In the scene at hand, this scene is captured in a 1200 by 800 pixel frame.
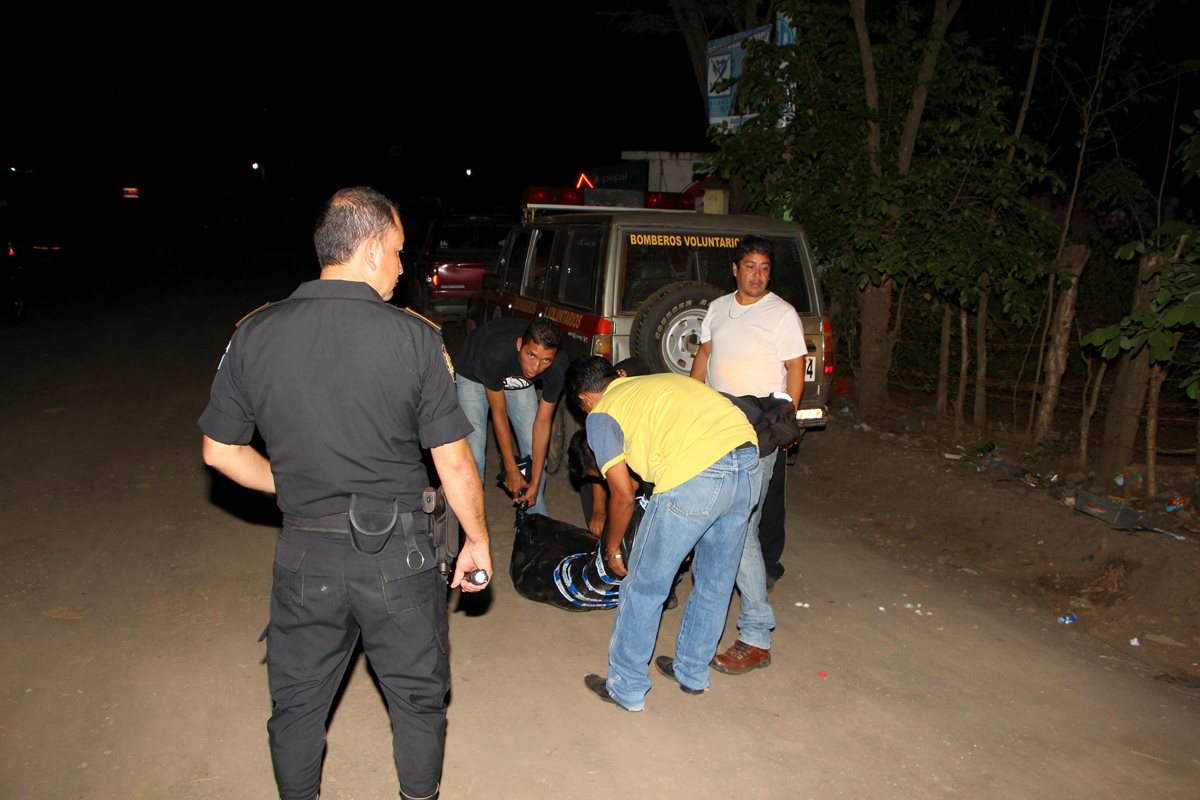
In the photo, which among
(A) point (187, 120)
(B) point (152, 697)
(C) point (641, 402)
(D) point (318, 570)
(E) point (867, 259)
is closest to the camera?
(D) point (318, 570)

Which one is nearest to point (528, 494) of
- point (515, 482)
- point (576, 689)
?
point (515, 482)

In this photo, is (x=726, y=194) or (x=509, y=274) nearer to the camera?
(x=509, y=274)

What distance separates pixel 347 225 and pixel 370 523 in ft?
2.93

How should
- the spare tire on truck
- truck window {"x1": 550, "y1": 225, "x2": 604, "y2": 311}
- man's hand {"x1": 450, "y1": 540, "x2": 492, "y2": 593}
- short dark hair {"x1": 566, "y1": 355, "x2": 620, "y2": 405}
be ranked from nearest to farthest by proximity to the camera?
man's hand {"x1": 450, "y1": 540, "x2": 492, "y2": 593} → short dark hair {"x1": 566, "y1": 355, "x2": 620, "y2": 405} → the spare tire on truck → truck window {"x1": 550, "y1": 225, "x2": 604, "y2": 311}

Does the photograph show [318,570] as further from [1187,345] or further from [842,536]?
[1187,345]

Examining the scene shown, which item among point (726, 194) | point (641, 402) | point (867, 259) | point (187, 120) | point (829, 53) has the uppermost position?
point (187, 120)

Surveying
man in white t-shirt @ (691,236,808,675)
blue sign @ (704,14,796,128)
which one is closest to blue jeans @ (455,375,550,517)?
man in white t-shirt @ (691,236,808,675)

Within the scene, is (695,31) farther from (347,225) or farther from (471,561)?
(471,561)

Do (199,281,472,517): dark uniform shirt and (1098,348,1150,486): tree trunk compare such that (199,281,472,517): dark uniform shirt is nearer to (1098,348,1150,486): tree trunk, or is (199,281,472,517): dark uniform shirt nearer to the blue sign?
(1098,348,1150,486): tree trunk

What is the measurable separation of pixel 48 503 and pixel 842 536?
18.8 feet

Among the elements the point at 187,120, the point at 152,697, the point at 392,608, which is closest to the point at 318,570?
the point at 392,608

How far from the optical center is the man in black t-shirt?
15.2ft

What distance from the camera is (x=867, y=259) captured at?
7820 mm

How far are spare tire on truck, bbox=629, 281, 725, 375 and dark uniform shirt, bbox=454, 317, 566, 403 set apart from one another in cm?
83
